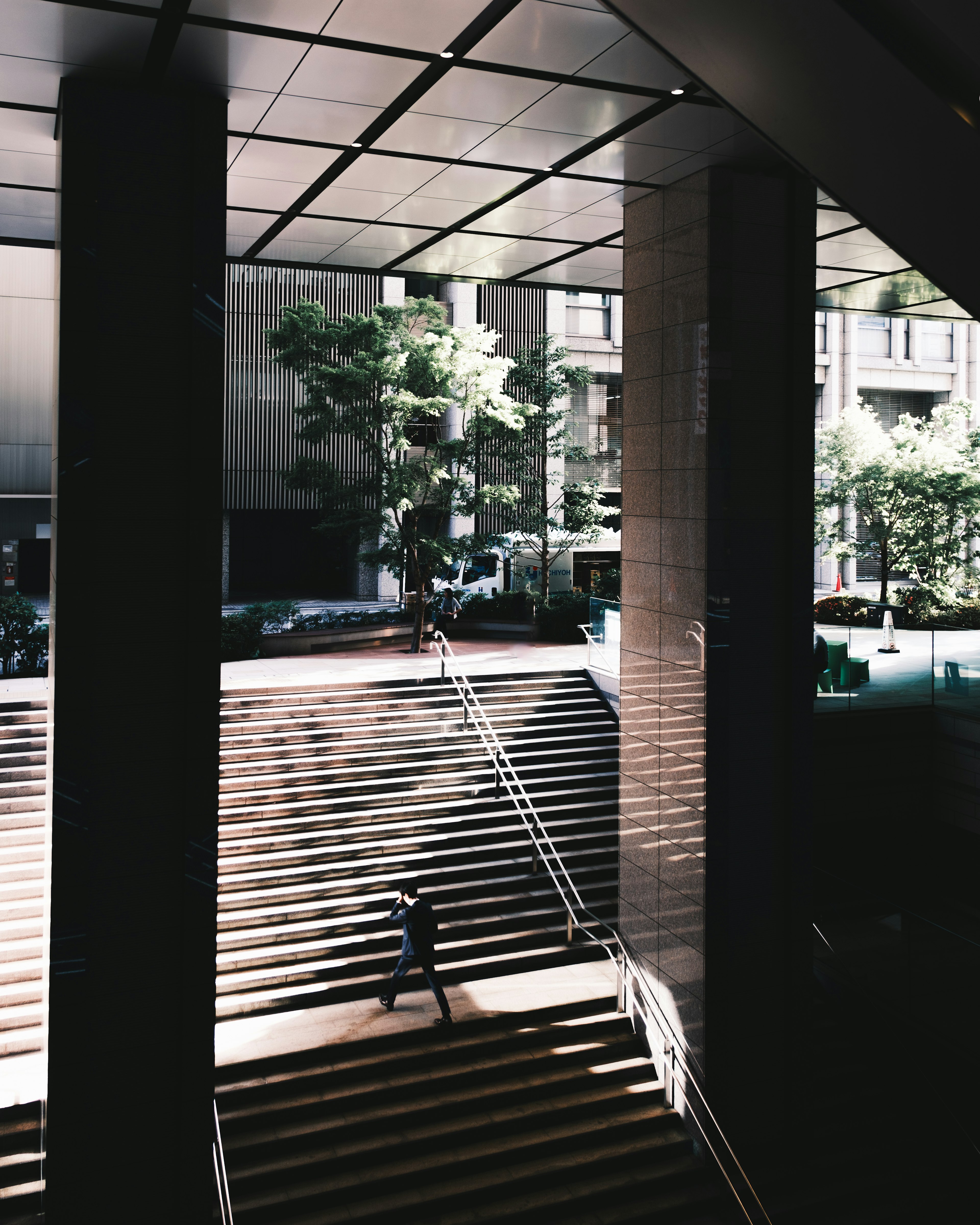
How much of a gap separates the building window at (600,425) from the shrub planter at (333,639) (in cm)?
1489

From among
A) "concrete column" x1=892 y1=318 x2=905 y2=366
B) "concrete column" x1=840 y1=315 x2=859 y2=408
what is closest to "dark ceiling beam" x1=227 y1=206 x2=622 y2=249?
"concrete column" x1=840 y1=315 x2=859 y2=408

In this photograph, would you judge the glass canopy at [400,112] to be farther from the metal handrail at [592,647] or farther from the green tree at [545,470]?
the green tree at [545,470]

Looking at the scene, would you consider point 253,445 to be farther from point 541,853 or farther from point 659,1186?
point 659,1186

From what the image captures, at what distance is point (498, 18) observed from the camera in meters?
4.85

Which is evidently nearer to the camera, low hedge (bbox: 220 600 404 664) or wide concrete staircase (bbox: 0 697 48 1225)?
wide concrete staircase (bbox: 0 697 48 1225)

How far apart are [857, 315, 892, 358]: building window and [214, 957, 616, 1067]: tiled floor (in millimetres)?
31216

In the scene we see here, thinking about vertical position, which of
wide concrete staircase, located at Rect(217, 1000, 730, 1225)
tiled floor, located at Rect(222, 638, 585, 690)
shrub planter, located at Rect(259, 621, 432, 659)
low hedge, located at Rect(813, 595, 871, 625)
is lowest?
wide concrete staircase, located at Rect(217, 1000, 730, 1225)

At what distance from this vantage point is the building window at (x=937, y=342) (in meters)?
35.6

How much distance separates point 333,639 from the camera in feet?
59.3

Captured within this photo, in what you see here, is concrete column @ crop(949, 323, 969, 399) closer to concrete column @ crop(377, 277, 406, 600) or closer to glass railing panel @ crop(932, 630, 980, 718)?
concrete column @ crop(377, 277, 406, 600)

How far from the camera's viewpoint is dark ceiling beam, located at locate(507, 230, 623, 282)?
8828 mm

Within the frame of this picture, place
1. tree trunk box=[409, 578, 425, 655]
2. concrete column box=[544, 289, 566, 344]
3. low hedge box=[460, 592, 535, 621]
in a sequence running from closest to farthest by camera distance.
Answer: tree trunk box=[409, 578, 425, 655] → low hedge box=[460, 592, 535, 621] → concrete column box=[544, 289, 566, 344]

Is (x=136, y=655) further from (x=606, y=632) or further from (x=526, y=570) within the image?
(x=526, y=570)

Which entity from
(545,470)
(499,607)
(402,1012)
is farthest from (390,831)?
(545,470)
